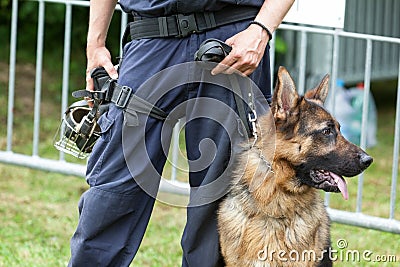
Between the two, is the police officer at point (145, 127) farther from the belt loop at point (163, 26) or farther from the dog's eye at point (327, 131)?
the dog's eye at point (327, 131)

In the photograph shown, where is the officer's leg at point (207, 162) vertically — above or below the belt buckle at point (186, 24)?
below

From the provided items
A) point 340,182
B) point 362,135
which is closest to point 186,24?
Answer: point 340,182

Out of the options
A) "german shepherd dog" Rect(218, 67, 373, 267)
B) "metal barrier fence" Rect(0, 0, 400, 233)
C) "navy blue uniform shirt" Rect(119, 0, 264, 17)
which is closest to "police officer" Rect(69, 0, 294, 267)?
"navy blue uniform shirt" Rect(119, 0, 264, 17)

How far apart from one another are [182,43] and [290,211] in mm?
932

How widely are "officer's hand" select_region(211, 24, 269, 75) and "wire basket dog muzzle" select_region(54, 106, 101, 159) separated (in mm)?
751

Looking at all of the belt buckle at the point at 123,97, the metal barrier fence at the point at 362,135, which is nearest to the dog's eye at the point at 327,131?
the belt buckle at the point at 123,97

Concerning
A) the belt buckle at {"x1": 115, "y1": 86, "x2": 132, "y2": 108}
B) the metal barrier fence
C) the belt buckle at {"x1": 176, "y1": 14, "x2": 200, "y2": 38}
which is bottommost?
the metal barrier fence

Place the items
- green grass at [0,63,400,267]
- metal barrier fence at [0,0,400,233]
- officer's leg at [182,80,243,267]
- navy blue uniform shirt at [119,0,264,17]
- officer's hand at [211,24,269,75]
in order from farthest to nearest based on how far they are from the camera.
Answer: metal barrier fence at [0,0,400,233] → green grass at [0,63,400,267] → officer's leg at [182,80,243,267] → navy blue uniform shirt at [119,0,264,17] → officer's hand at [211,24,269,75]

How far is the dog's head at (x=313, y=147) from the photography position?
148 inches

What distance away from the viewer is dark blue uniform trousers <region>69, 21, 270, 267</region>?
359cm

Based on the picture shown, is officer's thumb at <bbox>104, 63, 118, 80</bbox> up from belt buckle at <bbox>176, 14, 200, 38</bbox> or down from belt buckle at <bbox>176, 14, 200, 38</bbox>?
down

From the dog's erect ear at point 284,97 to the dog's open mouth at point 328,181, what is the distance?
30 centimetres

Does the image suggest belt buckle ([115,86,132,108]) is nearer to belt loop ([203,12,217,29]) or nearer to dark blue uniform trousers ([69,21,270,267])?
dark blue uniform trousers ([69,21,270,267])

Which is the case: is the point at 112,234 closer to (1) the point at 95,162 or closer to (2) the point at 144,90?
(1) the point at 95,162
